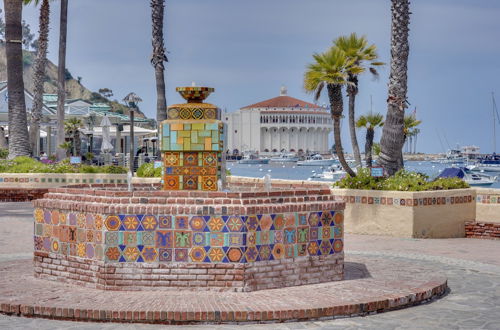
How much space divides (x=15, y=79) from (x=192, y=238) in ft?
81.2

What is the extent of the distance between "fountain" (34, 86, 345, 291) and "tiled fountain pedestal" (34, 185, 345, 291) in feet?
0.04

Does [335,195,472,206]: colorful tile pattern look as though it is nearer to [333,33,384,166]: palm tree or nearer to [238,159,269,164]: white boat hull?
[333,33,384,166]: palm tree

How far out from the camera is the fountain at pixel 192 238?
8930mm

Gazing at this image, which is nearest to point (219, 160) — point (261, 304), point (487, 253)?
point (261, 304)

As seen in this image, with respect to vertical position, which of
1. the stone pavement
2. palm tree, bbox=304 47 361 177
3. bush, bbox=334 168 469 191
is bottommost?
the stone pavement

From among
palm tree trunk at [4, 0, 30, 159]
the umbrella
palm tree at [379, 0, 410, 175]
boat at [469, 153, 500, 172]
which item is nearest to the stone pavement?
palm tree at [379, 0, 410, 175]

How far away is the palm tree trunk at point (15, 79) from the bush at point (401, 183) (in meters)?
18.1

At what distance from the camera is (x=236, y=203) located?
29.4 ft

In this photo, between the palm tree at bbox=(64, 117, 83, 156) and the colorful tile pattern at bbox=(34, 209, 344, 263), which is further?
the palm tree at bbox=(64, 117, 83, 156)

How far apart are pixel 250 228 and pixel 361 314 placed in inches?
64.1

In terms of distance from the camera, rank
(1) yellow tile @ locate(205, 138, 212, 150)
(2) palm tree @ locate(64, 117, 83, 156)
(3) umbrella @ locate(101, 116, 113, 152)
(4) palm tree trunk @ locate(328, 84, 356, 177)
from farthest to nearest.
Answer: (2) palm tree @ locate(64, 117, 83, 156) < (3) umbrella @ locate(101, 116, 113, 152) < (4) palm tree trunk @ locate(328, 84, 356, 177) < (1) yellow tile @ locate(205, 138, 212, 150)

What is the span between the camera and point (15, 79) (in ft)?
103

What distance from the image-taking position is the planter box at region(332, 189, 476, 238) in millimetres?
16031

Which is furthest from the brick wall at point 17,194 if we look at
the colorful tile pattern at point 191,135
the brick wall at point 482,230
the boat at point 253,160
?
the boat at point 253,160
